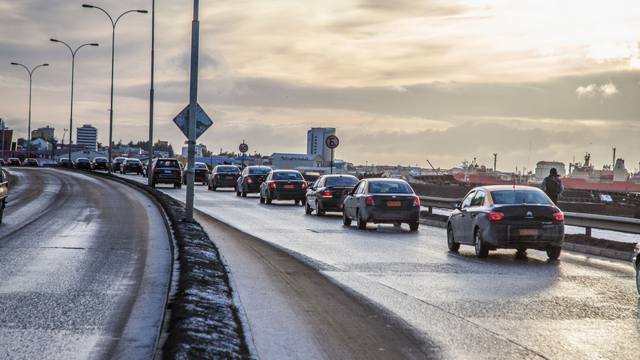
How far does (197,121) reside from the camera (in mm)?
16328

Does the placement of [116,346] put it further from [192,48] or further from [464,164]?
[464,164]

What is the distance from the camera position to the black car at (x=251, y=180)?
34.9 metres

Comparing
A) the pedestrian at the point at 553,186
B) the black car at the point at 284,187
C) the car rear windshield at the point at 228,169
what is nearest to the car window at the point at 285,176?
the black car at the point at 284,187

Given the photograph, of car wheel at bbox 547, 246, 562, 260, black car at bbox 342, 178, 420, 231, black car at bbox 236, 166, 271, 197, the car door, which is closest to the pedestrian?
black car at bbox 342, 178, 420, 231

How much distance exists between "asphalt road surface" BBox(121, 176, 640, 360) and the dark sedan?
12.3 inches

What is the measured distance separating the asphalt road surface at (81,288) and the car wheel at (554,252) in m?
6.86

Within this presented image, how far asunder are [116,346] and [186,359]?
3.62 feet

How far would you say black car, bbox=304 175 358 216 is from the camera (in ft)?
74.8

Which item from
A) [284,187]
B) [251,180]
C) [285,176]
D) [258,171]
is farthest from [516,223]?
[258,171]

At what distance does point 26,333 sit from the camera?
573cm

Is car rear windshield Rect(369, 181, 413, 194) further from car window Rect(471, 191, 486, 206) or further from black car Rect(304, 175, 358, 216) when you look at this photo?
car window Rect(471, 191, 486, 206)

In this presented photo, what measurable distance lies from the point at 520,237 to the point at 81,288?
7.53 meters

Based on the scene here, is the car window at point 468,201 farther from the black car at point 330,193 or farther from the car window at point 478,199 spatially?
the black car at point 330,193

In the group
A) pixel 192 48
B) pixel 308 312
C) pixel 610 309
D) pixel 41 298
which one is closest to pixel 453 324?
pixel 308 312
